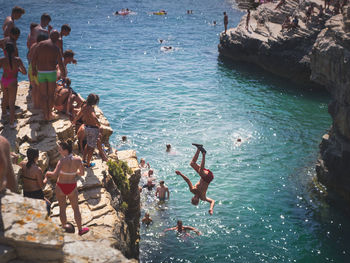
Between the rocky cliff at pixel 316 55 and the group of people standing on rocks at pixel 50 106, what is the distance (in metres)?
10.3

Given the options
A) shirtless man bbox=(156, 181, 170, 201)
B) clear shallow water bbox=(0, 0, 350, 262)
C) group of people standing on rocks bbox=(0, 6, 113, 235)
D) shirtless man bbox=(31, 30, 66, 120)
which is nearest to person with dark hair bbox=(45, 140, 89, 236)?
group of people standing on rocks bbox=(0, 6, 113, 235)

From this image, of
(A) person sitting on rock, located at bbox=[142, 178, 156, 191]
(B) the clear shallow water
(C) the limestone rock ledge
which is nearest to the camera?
(B) the clear shallow water

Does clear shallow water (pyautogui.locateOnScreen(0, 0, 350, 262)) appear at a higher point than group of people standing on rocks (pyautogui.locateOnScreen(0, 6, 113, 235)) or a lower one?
lower

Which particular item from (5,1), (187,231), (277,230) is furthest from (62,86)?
(5,1)

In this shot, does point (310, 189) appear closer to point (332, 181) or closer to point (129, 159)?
point (332, 181)

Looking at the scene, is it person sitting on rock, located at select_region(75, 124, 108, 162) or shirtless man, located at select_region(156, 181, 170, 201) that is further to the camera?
shirtless man, located at select_region(156, 181, 170, 201)

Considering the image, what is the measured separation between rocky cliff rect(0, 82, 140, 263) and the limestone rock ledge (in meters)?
23.0

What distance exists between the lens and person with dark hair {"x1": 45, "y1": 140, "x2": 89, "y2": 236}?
8523 mm

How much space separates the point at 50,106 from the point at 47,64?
148cm

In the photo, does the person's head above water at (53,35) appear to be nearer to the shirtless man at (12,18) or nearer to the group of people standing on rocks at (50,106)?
the group of people standing on rocks at (50,106)

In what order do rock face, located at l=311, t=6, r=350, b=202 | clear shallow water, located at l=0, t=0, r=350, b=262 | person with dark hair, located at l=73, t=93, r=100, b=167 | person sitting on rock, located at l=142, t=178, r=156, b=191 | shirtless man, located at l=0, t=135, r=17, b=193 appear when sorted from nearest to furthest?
shirtless man, located at l=0, t=135, r=17, b=193 < person with dark hair, located at l=73, t=93, r=100, b=167 < rock face, located at l=311, t=6, r=350, b=202 < clear shallow water, located at l=0, t=0, r=350, b=262 < person sitting on rock, located at l=142, t=178, r=156, b=191

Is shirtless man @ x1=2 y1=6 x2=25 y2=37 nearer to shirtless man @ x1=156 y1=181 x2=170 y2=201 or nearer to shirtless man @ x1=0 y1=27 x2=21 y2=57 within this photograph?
shirtless man @ x1=0 y1=27 x2=21 y2=57

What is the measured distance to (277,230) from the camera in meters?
16.5

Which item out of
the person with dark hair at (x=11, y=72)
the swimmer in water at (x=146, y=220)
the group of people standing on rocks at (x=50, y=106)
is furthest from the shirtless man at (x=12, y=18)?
the swimmer in water at (x=146, y=220)
